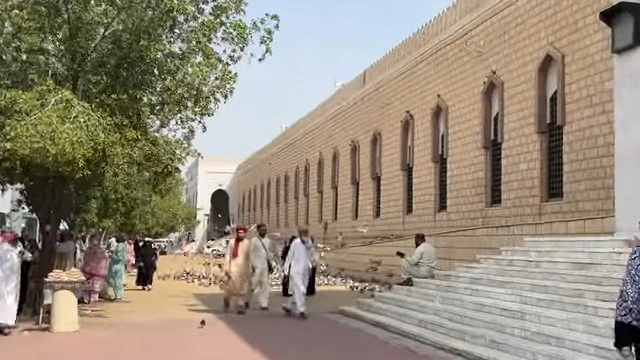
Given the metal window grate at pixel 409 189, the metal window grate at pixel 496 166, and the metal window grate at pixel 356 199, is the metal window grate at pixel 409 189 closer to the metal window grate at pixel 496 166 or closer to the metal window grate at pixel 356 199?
the metal window grate at pixel 356 199

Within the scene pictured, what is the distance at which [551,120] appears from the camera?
14.4m

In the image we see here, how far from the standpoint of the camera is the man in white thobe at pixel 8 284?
1049cm

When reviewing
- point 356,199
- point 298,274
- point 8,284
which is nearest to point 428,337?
point 298,274

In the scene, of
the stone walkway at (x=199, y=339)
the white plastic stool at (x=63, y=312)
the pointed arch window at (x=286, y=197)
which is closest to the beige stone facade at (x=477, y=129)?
the stone walkway at (x=199, y=339)

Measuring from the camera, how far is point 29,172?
1219 cm

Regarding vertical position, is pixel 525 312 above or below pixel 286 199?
below

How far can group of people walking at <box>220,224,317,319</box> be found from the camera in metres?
12.8

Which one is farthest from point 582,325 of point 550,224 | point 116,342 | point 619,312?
point 550,224

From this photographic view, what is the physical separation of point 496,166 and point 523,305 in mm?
7882

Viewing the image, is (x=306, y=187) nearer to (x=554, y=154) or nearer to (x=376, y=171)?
(x=376, y=171)

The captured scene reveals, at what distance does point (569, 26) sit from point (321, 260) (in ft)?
53.3

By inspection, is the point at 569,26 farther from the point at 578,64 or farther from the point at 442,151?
the point at 442,151

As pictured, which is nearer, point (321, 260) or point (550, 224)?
point (550, 224)

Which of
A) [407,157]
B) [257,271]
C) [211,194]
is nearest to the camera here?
[257,271]
